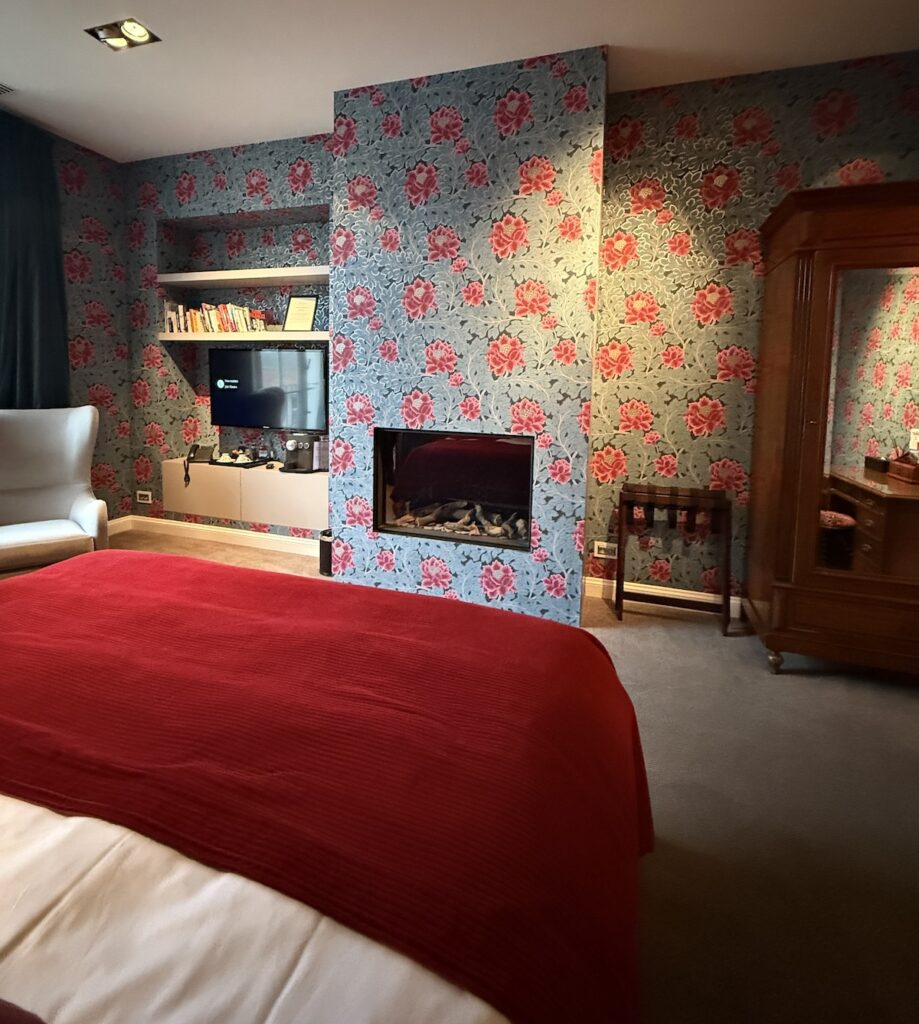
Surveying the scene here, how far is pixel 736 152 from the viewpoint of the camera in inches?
113

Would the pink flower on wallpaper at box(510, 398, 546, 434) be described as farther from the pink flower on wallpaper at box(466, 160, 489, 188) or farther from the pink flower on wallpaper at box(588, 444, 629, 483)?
the pink flower on wallpaper at box(466, 160, 489, 188)

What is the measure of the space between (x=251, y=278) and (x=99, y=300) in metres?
1.11

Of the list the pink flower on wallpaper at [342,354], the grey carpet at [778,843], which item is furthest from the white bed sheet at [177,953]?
the pink flower on wallpaper at [342,354]

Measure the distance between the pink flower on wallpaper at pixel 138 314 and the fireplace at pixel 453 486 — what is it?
2.23 metres

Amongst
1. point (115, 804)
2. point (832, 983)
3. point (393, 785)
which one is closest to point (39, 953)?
point (115, 804)

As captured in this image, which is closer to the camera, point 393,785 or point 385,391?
point 393,785

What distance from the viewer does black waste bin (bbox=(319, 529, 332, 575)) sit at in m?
3.60

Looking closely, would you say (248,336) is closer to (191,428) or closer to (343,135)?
(191,428)

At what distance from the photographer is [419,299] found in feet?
10.0

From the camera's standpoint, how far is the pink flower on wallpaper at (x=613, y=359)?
3.17m

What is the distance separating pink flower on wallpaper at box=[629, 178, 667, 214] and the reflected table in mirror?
152 centimetres

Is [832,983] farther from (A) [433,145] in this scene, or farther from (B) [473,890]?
(A) [433,145]

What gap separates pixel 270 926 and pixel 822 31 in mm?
3349

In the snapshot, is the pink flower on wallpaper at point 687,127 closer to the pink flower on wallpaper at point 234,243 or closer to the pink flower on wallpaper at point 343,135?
the pink flower on wallpaper at point 343,135
